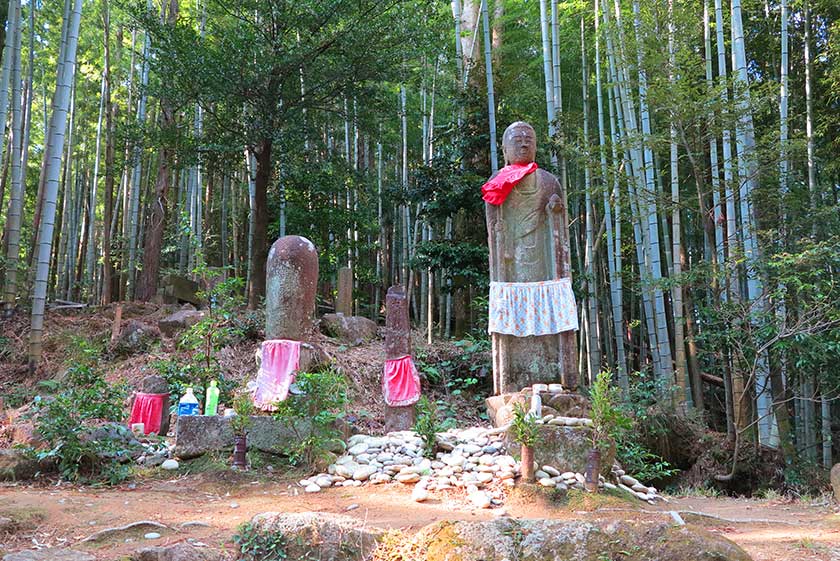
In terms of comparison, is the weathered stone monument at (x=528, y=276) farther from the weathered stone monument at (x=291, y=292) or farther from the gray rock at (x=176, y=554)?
the gray rock at (x=176, y=554)

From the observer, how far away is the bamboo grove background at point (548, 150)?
7070 mm

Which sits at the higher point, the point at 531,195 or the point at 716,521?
the point at 531,195

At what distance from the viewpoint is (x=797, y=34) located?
9609mm

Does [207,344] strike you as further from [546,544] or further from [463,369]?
[546,544]

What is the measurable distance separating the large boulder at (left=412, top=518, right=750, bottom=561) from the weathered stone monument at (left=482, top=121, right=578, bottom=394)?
3393mm

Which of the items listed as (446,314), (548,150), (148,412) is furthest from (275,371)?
(446,314)

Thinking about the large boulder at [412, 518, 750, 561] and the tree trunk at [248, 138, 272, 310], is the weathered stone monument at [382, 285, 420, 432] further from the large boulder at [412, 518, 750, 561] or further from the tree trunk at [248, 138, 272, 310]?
the tree trunk at [248, 138, 272, 310]

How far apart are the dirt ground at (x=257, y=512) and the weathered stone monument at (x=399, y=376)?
4.68ft

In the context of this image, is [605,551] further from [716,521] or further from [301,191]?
[301,191]

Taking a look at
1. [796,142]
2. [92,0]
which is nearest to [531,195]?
[796,142]

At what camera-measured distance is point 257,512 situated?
3.92 m

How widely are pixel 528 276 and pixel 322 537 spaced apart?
3800 mm

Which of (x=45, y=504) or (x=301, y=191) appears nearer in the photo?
(x=45, y=504)

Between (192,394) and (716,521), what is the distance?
13.4 feet
